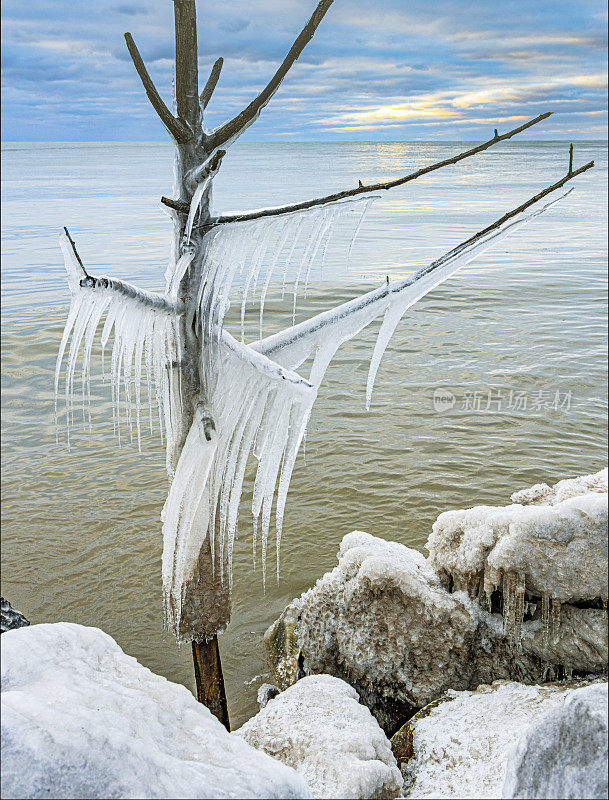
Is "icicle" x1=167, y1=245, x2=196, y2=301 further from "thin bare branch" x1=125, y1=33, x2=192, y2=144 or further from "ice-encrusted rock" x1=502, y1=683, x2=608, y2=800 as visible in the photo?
"ice-encrusted rock" x1=502, y1=683, x2=608, y2=800

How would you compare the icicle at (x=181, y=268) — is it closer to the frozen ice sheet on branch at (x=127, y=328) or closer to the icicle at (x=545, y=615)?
the frozen ice sheet on branch at (x=127, y=328)

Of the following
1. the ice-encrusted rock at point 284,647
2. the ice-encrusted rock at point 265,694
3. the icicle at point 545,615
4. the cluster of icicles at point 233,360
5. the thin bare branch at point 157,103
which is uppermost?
the thin bare branch at point 157,103

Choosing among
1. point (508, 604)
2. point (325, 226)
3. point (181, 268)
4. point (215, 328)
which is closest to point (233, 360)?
point (215, 328)

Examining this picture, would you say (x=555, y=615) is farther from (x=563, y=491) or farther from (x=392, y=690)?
(x=392, y=690)

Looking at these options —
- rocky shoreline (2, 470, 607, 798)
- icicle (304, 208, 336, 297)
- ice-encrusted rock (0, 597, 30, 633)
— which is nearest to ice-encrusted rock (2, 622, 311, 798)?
rocky shoreline (2, 470, 607, 798)

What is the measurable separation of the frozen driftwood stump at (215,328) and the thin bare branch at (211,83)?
0.01 metres

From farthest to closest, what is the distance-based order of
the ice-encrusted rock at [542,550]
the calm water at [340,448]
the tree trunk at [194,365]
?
the calm water at [340,448], the ice-encrusted rock at [542,550], the tree trunk at [194,365]

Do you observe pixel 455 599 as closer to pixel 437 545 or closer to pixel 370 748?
pixel 437 545

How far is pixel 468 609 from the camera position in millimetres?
3850

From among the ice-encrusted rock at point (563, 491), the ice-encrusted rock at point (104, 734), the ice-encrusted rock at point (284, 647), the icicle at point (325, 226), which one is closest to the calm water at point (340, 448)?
the ice-encrusted rock at point (284, 647)

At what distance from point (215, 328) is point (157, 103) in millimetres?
1048

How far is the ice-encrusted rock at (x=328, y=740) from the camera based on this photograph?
265cm

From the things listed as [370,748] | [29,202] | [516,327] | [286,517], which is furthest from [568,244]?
[29,202]

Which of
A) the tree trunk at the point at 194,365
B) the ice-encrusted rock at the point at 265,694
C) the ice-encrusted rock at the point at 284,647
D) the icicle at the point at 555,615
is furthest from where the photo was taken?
the ice-encrusted rock at the point at 284,647
